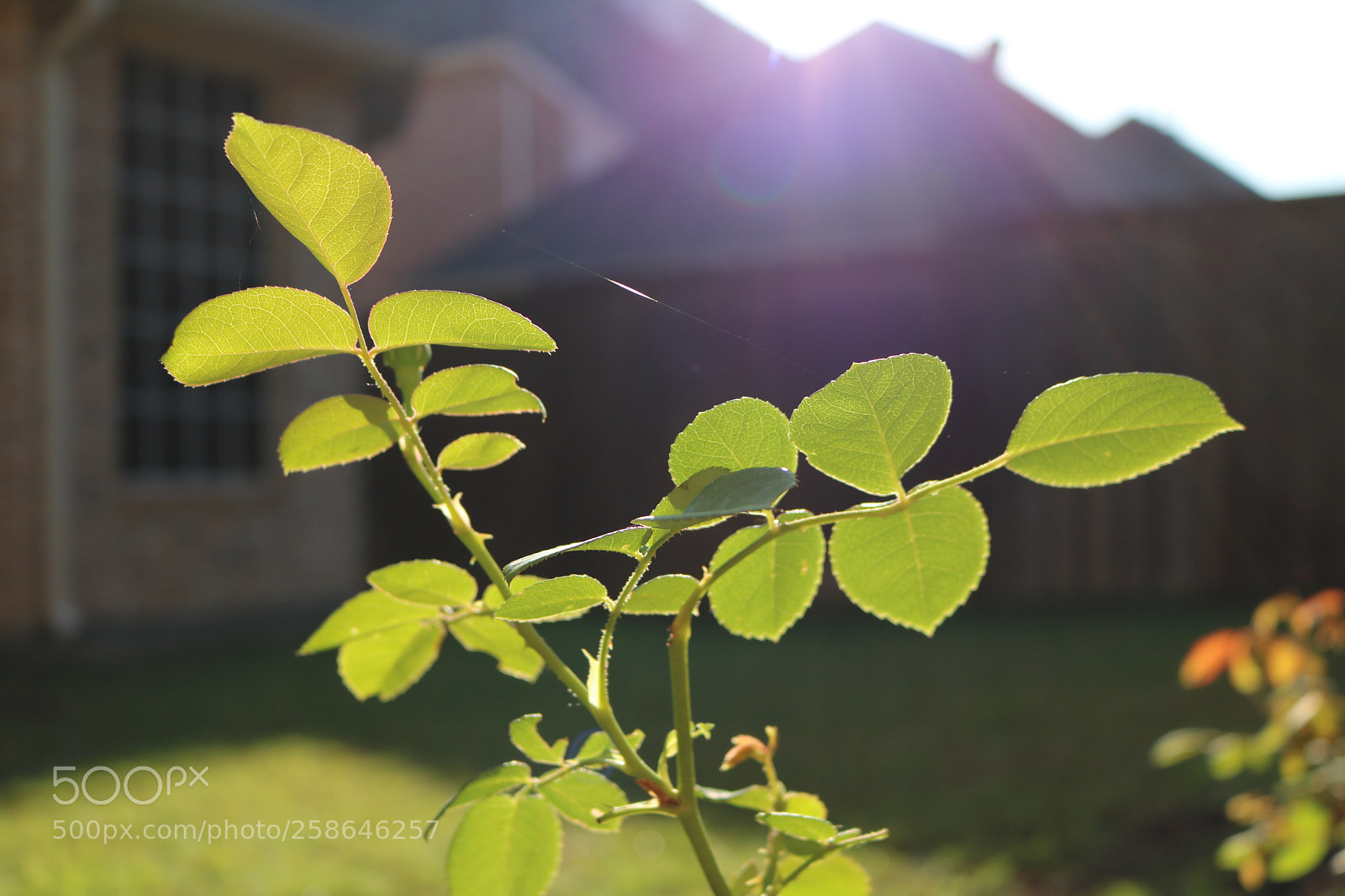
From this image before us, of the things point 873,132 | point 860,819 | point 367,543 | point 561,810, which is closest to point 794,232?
point 873,132

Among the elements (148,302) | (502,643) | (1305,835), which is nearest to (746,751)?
(502,643)

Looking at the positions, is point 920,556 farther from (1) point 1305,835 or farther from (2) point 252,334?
(1) point 1305,835

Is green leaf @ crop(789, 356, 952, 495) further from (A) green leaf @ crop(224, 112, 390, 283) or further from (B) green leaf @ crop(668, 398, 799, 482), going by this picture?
(A) green leaf @ crop(224, 112, 390, 283)

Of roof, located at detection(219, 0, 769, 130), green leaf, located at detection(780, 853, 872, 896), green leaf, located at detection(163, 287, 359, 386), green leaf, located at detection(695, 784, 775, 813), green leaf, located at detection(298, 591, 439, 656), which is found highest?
roof, located at detection(219, 0, 769, 130)

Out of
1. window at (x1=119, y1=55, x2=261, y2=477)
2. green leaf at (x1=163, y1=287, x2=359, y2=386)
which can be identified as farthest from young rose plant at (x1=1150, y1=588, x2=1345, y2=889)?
window at (x1=119, y1=55, x2=261, y2=477)

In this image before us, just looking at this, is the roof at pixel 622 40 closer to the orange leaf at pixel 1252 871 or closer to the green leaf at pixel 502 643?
the orange leaf at pixel 1252 871

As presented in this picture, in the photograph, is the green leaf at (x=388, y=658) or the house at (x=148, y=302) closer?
the green leaf at (x=388, y=658)

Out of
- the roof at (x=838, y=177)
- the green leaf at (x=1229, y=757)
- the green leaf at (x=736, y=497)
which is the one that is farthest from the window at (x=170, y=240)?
the green leaf at (x=736, y=497)
